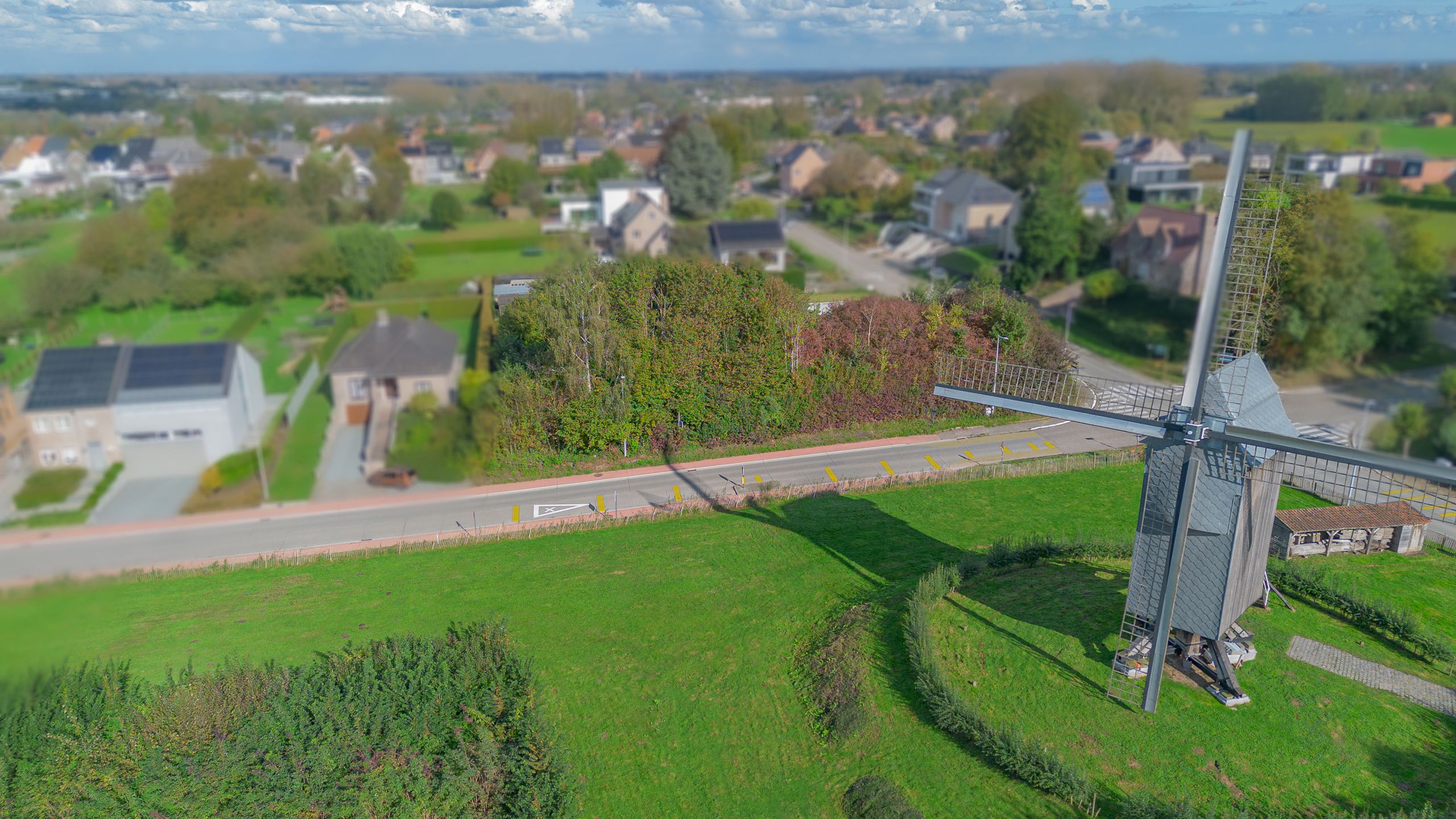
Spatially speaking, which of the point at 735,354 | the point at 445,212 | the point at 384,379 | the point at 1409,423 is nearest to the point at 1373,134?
the point at 1409,423

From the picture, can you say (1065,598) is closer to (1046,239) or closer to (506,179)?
(1046,239)

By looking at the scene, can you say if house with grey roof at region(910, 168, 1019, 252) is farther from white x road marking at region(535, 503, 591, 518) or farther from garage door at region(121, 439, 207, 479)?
garage door at region(121, 439, 207, 479)

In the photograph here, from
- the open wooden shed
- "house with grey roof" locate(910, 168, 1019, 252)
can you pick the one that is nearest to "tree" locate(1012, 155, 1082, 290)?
"house with grey roof" locate(910, 168, 1019, 252)

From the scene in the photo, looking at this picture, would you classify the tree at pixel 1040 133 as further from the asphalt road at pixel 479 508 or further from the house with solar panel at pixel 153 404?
the house with solar panel at pixel 153 404

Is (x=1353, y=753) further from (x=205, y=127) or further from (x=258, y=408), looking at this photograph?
(x=205, y=127)

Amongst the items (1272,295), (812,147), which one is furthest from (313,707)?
(812,147)

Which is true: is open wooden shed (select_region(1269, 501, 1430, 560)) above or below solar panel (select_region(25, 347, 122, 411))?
below
